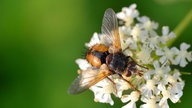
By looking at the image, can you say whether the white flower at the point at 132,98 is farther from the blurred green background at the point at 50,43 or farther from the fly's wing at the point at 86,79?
the blurred green background at the point at 50,43

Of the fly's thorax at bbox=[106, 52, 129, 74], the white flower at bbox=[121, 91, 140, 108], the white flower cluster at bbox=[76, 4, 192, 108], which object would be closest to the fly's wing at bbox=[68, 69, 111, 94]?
the fly's thorax at bbox=[106, 52, 129, 74]

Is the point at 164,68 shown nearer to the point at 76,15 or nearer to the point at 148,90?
the point at 148,90

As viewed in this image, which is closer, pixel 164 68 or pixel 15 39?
Answer: pixel 164 68

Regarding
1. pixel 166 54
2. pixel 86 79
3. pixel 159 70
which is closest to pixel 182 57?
pixel 166 54

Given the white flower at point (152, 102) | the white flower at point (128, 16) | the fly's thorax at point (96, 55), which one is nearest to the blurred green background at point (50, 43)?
the white flower at point (128, 16)

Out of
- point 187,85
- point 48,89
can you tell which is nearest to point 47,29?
point 48,89

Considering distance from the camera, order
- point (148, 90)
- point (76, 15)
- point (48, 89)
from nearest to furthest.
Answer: point (148, 90) → point (48, 89) → point (76, 15)

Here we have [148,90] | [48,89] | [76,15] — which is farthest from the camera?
[76,15]
